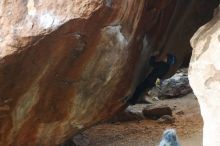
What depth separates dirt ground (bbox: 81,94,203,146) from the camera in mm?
5109

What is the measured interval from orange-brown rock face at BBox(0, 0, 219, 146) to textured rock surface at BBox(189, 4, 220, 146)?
24.6 inches

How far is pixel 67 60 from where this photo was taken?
324 centimetres

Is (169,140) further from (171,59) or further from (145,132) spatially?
(145,132)

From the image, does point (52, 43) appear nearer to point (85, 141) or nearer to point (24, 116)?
point (24, 116)

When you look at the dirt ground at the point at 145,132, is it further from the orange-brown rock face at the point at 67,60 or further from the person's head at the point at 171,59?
the orange-brown rock face at the point at 67,60

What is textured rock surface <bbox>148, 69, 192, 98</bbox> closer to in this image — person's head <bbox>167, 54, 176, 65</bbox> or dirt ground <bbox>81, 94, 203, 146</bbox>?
dirt ground <bbox>81, 94, 203, 146</bbox>

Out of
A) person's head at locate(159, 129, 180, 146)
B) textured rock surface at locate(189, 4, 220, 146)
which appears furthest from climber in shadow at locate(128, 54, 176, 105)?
textured rock surface at locate(189, 4, 220, 146)

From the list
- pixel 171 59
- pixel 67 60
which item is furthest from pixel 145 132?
pixel 67 60

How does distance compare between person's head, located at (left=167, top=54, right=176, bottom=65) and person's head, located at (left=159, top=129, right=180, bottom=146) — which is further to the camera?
person's head, located at (left=167, top=54, right=176, bottom=65)

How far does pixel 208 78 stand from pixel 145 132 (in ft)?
9.85

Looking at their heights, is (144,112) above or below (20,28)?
below

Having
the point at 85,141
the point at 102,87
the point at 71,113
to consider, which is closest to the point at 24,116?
the point at 71,113

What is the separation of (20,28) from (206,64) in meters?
1.14

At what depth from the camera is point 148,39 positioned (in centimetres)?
422
